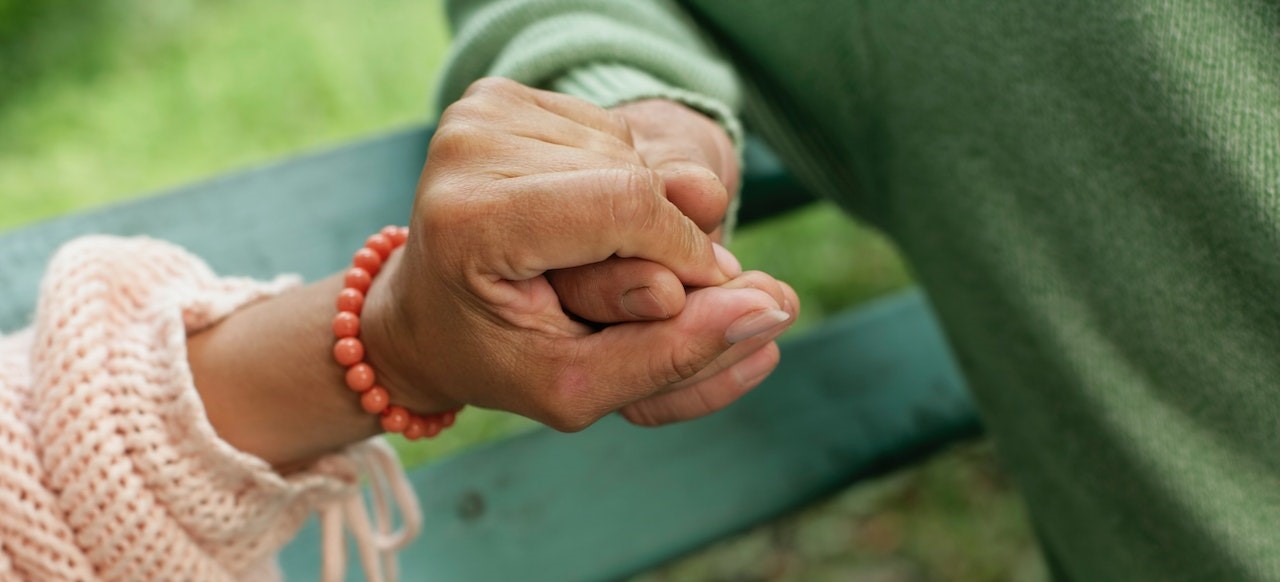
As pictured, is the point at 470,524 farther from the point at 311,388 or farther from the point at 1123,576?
the point at 1123,576

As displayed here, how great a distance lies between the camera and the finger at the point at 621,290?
548mm

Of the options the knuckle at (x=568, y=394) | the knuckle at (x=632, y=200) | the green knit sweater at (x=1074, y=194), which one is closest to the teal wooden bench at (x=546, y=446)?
the green knit sweater at (x=1074, y=194)

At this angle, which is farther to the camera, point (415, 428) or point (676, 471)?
point (676, 471)

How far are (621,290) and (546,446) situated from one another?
450 mm

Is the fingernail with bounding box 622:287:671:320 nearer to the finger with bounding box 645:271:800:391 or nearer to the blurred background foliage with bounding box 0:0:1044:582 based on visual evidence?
the finger with bounding box 645:271:800:391

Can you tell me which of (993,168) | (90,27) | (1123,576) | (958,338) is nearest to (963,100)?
(993,168)

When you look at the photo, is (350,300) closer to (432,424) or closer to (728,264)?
(432,424)

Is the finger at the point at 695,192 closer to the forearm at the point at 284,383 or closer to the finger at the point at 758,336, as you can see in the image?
the finger at the point at 758,336

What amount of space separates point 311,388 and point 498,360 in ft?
0.57

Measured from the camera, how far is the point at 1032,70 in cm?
74

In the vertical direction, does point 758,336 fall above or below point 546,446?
above

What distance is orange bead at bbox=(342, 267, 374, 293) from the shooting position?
0.67 m

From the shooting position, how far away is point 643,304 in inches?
21.8

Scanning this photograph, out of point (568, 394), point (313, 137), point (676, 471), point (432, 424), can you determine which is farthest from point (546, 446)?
point (313, 137)
